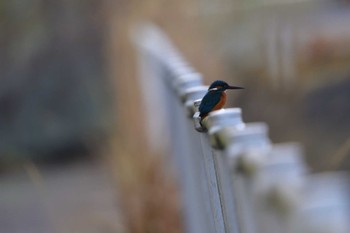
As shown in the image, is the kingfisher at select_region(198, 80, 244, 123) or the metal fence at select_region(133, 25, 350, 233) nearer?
the metal fence at select_region(133, 25, 350, 233)

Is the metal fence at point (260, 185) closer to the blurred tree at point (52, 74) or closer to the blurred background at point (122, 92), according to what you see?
the blurred background at point (122, 92)

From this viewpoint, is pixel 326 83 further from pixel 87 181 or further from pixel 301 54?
pixel 87 181

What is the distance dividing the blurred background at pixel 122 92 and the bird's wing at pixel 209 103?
2713 mm

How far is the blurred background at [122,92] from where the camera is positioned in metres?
6.38

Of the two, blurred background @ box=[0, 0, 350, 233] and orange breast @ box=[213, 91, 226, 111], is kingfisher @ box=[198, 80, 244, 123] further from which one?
blurred background @ box=[0, 0, 350, 233]

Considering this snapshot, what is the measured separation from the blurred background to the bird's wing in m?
2.71

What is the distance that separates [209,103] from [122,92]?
217 inches

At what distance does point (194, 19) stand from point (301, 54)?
0.89 m

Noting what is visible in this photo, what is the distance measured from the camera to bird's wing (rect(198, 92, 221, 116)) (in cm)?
281

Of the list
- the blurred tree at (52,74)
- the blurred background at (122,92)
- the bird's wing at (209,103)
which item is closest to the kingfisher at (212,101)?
the bird's wing at (209,103)

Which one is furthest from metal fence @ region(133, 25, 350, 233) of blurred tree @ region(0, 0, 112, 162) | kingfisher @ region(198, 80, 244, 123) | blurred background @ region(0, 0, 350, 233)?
blurred tree @ region(0, 0, 112, 162)

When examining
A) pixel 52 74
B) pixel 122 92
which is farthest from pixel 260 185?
Result: pixel 52 74

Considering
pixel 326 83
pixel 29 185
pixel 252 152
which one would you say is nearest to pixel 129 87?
pixel 29 185

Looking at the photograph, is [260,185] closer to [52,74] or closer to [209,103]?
[209,103]
